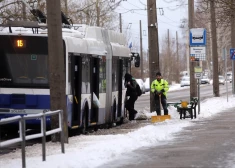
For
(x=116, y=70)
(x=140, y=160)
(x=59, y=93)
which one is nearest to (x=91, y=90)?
(x=116, y=70)

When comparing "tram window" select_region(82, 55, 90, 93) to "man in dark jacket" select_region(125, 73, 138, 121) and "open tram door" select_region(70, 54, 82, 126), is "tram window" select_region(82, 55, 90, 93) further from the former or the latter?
"man in dark jacket" select_region(125, 73, 138, 121)

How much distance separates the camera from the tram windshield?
1927 centimetres

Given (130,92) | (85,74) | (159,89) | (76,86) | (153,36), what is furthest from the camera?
(153,36)

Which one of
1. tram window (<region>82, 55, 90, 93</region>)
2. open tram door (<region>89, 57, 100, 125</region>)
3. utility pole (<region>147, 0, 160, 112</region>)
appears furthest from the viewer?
utility pole (<region>147, 0, 160, 112</region>)

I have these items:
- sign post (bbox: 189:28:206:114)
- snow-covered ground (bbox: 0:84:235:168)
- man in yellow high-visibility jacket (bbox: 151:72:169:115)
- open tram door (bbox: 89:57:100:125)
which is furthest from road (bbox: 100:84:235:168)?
sign post (bbox: 189:28:206:114)

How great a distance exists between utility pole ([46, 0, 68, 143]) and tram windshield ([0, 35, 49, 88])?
3.02 meters

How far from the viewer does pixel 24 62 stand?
19.4 m

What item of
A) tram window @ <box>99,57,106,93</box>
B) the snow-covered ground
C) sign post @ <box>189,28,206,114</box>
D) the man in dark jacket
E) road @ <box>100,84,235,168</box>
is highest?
sign post @ <box>189,28,206,114</box>

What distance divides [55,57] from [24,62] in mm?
3540

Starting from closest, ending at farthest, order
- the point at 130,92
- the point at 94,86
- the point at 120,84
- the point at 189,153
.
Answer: the point at 189,153 < the point at 94,86 < the point at 120,84 < the point at 130,92

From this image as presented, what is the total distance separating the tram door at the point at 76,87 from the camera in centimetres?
1994

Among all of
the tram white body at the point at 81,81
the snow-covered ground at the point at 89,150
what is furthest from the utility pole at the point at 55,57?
the tram white body at the point at 81,81

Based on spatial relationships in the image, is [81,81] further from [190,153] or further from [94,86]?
[190,153]

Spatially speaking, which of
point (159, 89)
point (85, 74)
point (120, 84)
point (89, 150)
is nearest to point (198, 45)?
point (159, 89)
